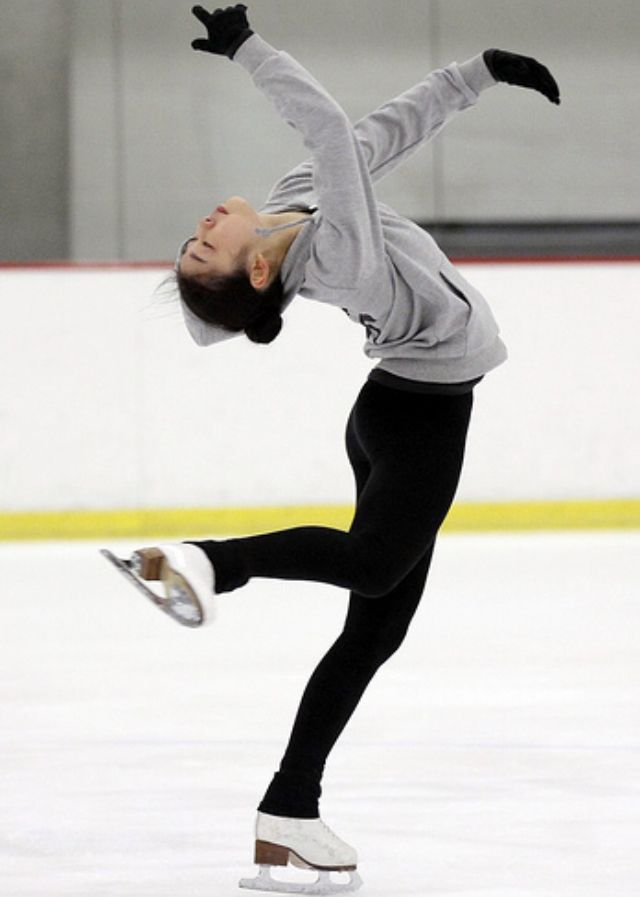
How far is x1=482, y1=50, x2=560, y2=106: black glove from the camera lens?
7.88 feet

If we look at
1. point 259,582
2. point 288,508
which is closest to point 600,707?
point 259,582

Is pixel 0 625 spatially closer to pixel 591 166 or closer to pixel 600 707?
pixel 600 707

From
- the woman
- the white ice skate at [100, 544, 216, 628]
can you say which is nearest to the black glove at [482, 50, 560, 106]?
the woman

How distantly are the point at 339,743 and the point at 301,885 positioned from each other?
90 cm

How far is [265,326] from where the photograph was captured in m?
2.25

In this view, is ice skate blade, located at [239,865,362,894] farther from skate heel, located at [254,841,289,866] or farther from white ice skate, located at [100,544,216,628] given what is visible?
white ice skate, located at [100,544,216,628]

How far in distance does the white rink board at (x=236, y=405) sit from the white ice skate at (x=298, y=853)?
444cm

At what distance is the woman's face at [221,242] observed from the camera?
2189mm

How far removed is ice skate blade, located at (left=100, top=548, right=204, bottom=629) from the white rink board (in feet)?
15.3

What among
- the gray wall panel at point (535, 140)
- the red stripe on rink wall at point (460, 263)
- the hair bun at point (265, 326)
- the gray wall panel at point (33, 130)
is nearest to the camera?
the hair bun at point (265, 326)

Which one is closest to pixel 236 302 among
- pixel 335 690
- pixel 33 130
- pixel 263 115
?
pixel 335 690

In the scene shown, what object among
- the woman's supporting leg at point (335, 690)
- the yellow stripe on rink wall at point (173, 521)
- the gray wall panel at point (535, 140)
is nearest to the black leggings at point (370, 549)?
the woman's supporting leg at point (335, 690)

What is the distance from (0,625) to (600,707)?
1854 mm

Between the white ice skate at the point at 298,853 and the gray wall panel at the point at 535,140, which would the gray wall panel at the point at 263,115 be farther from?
the white ice skate at the point at 298,853
